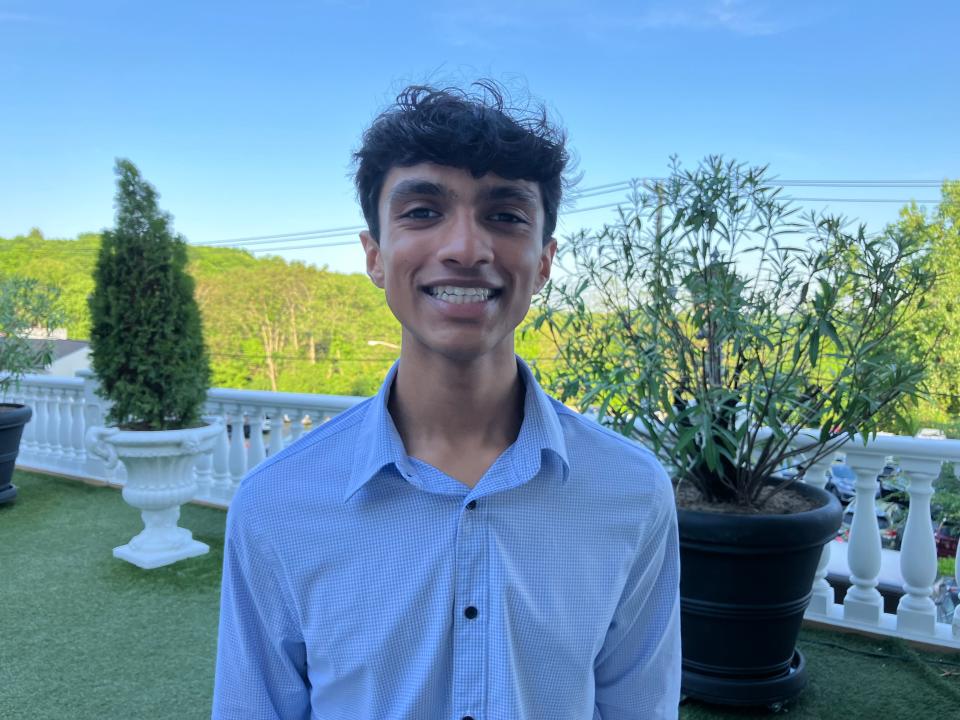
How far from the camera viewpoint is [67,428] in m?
5.85

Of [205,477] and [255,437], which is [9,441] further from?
[255,437]

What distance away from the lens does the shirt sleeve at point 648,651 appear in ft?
3.59

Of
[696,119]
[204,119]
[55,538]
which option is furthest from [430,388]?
[204,119]

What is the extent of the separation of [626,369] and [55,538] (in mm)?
3598

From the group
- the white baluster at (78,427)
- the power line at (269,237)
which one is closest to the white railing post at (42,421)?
the white baluster at (78,427)

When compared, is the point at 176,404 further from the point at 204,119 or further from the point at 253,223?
the point at 204,119

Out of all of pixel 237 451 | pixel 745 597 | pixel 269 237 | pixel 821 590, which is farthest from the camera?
pixel 269 237

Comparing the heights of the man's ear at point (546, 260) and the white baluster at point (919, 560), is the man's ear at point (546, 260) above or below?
above

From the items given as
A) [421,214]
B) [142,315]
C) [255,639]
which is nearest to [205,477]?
[142,315]

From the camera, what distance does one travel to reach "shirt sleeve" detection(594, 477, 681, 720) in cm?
109

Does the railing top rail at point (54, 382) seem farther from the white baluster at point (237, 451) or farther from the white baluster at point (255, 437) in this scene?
the white baluster at point (255, 437)

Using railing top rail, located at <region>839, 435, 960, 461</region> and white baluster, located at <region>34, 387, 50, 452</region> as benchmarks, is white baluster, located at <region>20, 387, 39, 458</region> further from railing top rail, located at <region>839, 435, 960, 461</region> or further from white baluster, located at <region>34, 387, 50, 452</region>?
railing top rail, located at <region>839, 435, 960, 461</region>

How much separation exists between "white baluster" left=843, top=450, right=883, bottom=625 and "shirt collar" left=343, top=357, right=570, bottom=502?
2.27 m

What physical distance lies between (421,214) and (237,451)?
4166 mm
